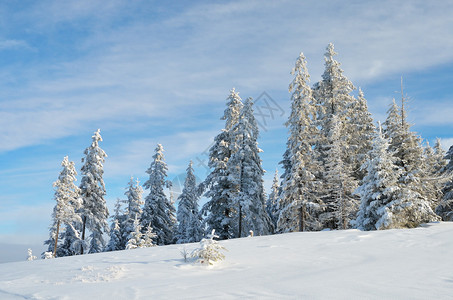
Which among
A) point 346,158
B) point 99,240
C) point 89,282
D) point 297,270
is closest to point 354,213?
point 346,158

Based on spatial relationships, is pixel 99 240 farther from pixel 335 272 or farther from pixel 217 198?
pixel 335 272

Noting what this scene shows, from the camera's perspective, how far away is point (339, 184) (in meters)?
24.8

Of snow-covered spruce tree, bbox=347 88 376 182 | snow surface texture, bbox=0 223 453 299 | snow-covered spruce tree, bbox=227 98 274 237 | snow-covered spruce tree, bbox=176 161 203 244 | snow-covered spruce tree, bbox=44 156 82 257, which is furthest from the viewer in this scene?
snow-covered spruce tree, bbox=176 161 203 244

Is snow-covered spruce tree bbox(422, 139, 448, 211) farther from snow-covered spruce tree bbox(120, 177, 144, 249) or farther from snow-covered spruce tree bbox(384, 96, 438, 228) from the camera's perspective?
snow-covered spruce tree bbox(120, 177, 144, 249)

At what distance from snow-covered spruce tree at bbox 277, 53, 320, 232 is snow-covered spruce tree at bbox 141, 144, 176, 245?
50.5ft

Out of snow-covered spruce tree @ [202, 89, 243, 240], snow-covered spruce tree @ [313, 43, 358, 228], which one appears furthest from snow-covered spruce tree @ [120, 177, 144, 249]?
snow-covered spruce tree @ [313, 43, 358, 228]

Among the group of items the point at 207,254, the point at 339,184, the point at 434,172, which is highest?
the point at 434,172

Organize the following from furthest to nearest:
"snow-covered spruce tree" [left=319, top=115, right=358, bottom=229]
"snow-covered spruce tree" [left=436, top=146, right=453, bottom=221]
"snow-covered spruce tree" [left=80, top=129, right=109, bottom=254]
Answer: "snow-covered spruce tree" [left=80, top=129, right=109, bottom=254] < "snow-covered spruce tree" [left=436, top=146, right=453, bottom=221] < "snow-covered spruce tree" [left=319, top=115, right=358, bottom=229]

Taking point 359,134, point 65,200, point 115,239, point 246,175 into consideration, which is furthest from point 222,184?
point 115,239

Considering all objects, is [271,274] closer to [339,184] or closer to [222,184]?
[339,184]

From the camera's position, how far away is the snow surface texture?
639cm

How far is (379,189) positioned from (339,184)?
611 centimetres

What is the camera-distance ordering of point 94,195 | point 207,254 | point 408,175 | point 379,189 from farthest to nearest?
1. point 94,195
2. point 408,175
3. point 379,189
4. point 207,254

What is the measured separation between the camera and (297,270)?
8.19 meters
